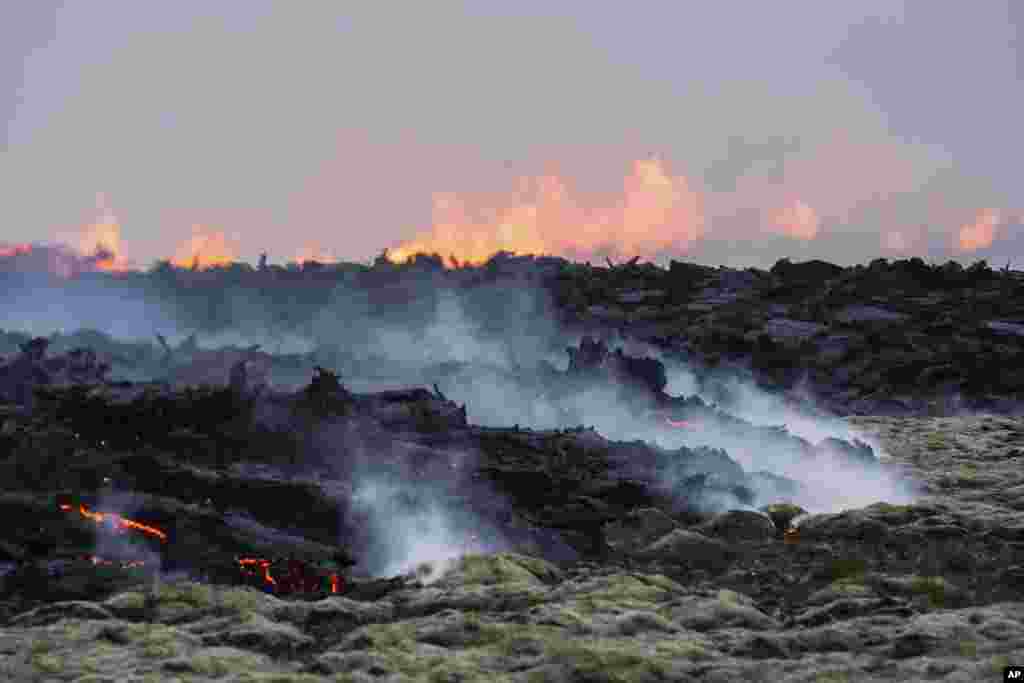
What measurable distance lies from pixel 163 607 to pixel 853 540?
34.0 ft

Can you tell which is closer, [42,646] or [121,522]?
[42,646]

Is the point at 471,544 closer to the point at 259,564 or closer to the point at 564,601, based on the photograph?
the point at 564,601

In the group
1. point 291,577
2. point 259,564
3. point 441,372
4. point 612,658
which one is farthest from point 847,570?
point 441,372

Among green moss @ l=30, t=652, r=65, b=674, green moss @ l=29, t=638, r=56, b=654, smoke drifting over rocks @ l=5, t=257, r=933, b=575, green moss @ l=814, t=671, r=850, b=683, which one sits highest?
smoke drifting over rocks @ l=5, t=257, r=933, b=575

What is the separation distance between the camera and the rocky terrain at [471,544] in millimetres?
13812

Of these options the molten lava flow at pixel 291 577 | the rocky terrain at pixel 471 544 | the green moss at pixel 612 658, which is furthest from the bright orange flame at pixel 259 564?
the green moss at pixel 612 658

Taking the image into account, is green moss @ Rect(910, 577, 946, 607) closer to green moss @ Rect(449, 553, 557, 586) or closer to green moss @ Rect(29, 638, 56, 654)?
green moss @ Rect(449, 553, 557, 586)

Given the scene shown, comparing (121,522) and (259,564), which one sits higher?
(121,522)

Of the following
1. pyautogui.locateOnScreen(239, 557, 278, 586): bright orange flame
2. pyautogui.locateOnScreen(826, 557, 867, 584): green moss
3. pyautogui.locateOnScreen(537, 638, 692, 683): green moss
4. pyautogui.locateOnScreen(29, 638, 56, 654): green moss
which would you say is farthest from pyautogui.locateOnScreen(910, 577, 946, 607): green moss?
pyautogui.locateOnScreen(29, 638, 56, 654): green moss

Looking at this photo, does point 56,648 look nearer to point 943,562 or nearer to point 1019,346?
point 943,562

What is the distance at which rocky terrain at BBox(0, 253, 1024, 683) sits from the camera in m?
13.8

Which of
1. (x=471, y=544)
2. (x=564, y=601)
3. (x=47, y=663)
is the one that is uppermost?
(x=471, y=544)

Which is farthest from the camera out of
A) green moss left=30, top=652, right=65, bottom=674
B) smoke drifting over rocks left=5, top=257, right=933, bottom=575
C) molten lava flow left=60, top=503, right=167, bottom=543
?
smoke drifting over rocks left=5, top=257, right=933, bottom=575

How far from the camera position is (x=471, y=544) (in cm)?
1873
